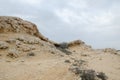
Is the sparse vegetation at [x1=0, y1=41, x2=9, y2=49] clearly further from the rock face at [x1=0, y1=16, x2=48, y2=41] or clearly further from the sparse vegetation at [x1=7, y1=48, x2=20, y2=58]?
the rock face at [x1=0, y1=16, x2=48, y2=41]

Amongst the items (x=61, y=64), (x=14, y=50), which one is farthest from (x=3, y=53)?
(x=61, y=64)

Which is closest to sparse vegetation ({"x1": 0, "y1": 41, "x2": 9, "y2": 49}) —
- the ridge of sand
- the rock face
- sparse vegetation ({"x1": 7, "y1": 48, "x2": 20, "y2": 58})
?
the ridge of sand

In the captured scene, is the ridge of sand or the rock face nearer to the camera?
the ridge of sand

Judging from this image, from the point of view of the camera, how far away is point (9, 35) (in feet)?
64.5

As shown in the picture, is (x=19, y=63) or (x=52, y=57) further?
(x=52, y=57)

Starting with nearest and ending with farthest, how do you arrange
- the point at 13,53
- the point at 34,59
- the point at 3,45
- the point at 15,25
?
the point at 34,59, the point at 13,53, the point at 3,45, the point at 15,25

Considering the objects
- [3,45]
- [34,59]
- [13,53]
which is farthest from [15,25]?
[34,59]

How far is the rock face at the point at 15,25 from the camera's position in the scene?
67.1 ft

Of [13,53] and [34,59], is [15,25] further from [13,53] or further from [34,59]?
[34,59]

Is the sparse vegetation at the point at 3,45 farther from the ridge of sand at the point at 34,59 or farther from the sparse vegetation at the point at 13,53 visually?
the sparse vegetation at the point at 13,53

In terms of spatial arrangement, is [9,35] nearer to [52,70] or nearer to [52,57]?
[52,57]

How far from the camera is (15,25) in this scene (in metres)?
21.1

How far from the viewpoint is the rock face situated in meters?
20.4

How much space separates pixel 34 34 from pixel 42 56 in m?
6.73
